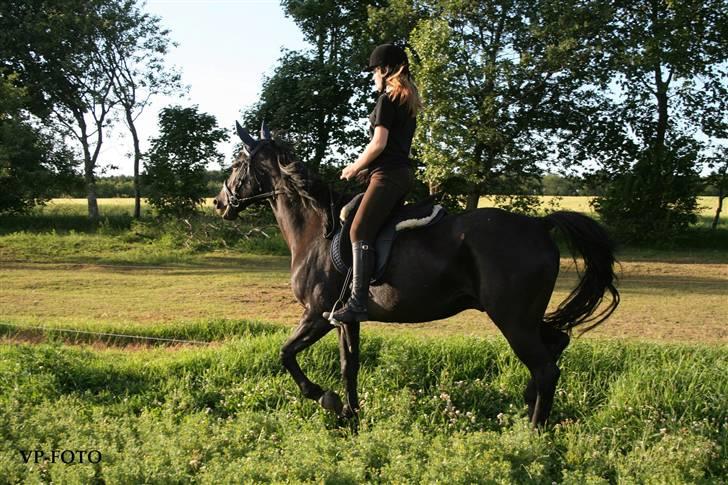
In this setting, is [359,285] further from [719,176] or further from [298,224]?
[719,176]

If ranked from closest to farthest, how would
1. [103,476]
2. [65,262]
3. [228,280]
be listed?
[103,476] < [228,280] < [65,262]

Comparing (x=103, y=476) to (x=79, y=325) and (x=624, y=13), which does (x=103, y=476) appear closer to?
(x=79, y=325)

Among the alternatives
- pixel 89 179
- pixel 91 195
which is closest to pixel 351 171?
pixel 91 195

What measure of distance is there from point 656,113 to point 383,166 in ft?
91.5

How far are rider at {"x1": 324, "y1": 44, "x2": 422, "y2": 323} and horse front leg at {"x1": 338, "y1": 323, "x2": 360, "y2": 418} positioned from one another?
1.26 ft

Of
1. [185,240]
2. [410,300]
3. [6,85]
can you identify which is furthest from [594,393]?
[6,85]

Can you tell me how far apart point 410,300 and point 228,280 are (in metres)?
10.6

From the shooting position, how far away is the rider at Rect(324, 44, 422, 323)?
552 centimetres

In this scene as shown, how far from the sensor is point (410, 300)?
19.0ft

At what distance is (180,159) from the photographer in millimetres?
30562

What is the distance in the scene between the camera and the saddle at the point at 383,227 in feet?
19.0

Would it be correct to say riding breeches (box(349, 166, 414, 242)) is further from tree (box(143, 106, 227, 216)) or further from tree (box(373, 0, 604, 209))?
tree (box(143, 106, 227, 216))

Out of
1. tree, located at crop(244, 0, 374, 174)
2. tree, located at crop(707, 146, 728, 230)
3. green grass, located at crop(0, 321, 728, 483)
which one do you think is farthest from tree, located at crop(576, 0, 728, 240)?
green grass, located at crop(0, 321, 728, 483)

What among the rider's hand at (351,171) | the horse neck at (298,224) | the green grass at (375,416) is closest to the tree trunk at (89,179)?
the green grass at (375,416)
